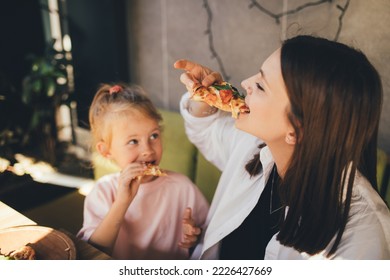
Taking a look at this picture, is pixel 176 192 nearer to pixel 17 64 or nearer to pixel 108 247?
pixel 108 247

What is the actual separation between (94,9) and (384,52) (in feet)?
6.85

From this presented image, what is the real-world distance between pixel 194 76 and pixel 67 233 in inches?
28.4

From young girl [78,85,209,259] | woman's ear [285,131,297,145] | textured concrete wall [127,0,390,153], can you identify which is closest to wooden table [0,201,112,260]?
young girl [78,85,209,259]

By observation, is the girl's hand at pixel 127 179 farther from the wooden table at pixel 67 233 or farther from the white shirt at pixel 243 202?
the white shirt at pixel 243 202

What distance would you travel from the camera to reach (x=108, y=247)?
131cm

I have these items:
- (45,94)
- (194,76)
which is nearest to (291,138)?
(194,76)

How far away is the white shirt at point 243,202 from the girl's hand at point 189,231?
41mm

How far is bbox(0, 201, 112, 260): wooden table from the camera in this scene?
1.16 metres

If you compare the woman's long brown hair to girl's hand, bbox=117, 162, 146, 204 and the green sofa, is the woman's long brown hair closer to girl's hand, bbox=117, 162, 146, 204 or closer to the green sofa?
girl's hand, bbox=117, 162, 146, 204

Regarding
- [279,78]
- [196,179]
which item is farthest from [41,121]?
[279,78]

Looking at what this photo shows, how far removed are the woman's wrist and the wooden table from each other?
70 centimetres

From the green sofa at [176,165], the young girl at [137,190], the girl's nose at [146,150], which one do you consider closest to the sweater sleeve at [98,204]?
the young girl at [137,190]

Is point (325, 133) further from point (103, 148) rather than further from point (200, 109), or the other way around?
point (103, 148)
